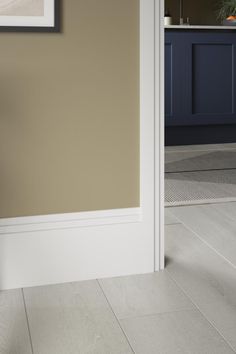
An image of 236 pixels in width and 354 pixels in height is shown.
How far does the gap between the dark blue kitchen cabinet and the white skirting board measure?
9.53ft

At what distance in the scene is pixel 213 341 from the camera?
1744mm

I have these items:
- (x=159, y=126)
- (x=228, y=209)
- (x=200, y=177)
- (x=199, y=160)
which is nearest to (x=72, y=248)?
(x=159, y=126)

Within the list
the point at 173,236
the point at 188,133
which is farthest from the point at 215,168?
the point at 173,236

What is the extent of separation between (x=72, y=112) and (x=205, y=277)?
766 mm

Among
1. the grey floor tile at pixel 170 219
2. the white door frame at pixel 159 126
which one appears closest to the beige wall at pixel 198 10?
the grey floor tile at pixel 170 219

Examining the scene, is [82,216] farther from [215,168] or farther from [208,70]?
[208,70]

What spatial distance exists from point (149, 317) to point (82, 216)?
18.9 inches

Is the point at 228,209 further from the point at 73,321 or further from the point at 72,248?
the point at 73,321

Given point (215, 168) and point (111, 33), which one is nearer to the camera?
point (111, 33)

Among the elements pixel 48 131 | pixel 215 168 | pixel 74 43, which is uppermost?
pixel 74 43

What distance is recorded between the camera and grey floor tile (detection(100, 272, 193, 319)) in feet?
6.43

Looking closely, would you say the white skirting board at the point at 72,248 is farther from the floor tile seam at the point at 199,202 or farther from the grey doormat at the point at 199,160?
the grey doormat at the point at 199,160

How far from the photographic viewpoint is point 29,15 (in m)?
2.06

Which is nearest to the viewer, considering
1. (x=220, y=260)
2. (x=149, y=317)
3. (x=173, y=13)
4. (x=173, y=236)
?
(x=149, y=317)
